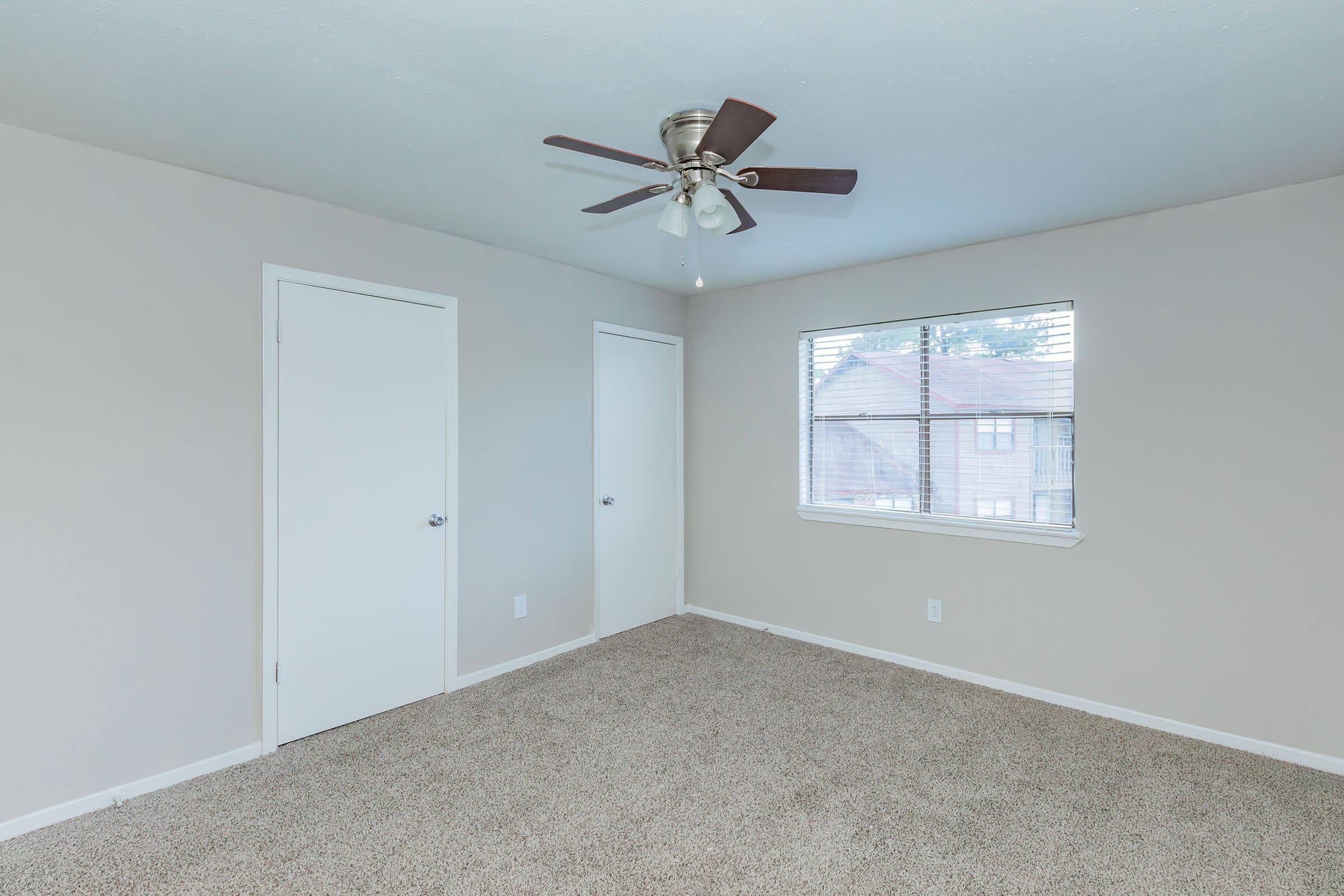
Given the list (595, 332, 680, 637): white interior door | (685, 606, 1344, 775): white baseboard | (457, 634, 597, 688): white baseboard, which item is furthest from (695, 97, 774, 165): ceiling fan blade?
(685, 606, 1344, 775): white baseboard

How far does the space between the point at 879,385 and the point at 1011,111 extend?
1970 mm

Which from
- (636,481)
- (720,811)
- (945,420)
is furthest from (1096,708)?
(636,481)

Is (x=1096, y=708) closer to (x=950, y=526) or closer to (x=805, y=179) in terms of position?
(x=950, y=526)

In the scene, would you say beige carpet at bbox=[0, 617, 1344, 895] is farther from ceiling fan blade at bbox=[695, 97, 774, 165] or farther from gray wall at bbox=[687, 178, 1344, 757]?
ceiling fan blade at bbox=[695, 97, 774, 165]

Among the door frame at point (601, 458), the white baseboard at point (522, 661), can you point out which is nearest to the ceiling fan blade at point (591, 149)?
the door frame at point (601, 458)

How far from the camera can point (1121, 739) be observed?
276 centimetres

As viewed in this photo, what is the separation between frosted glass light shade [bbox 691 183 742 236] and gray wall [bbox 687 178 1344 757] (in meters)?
2.02

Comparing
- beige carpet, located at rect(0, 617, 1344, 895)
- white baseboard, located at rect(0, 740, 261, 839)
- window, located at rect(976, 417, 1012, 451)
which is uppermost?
window, located at rect(976, 417, 1012, 451)

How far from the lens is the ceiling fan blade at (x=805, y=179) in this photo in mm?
1780

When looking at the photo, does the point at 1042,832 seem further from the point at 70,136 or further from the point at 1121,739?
the point at 70,136

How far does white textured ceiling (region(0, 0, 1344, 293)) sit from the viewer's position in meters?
1.53

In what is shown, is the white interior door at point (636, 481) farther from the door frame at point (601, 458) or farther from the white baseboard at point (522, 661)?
the white baseboard at point (522, 661)

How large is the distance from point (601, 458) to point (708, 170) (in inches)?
98.3

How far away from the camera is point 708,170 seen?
1.86 m
